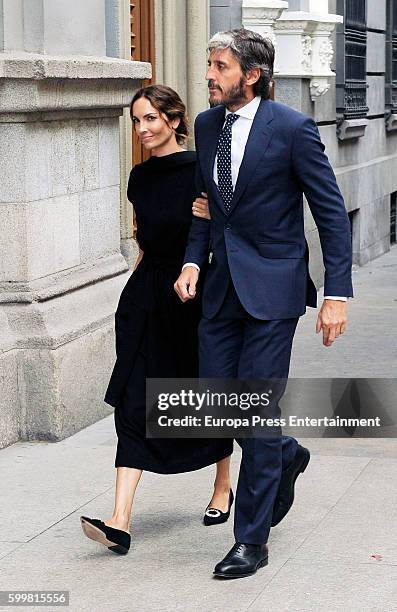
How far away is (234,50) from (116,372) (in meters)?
1.37

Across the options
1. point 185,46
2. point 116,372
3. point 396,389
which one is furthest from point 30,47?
point 185,46

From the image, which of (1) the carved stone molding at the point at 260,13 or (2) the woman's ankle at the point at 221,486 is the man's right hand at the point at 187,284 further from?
(1) the carved stone molding at the point at 260,13

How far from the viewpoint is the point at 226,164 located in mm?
5152

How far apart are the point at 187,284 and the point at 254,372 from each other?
16.7 inches

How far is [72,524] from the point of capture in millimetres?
5840

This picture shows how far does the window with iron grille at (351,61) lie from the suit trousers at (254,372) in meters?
9.79

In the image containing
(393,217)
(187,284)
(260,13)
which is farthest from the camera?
(393,217)

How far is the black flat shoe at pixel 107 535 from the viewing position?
523cm

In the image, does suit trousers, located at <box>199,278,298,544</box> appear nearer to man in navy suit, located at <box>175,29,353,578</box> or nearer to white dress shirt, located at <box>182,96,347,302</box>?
man in navy suit, located at <box>175,29,353,578</box>

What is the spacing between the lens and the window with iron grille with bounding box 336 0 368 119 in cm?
1473

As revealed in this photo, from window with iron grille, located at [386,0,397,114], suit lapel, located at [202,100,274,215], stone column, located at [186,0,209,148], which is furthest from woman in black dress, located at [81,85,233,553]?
window with iron grille, located at [386,0,397,114]

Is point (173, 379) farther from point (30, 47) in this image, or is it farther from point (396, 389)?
point (396, 389)

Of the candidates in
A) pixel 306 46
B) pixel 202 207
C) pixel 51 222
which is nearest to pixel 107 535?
pixel 202 207

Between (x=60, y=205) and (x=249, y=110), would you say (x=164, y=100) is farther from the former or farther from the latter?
(x=60, y=205)
